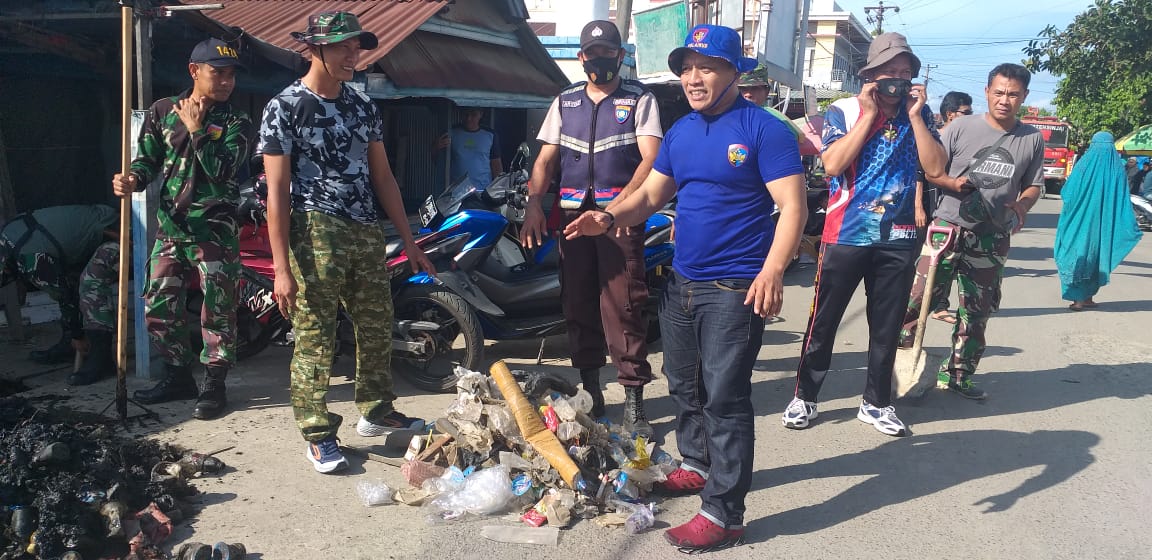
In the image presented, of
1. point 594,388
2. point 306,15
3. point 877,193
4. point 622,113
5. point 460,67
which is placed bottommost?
point 594,388

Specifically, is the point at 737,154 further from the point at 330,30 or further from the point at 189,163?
the point at 189,163

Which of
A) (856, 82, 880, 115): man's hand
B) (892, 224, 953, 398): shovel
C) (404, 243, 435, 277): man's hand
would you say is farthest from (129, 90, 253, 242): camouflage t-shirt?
(892, 224, 953, 398): shovel

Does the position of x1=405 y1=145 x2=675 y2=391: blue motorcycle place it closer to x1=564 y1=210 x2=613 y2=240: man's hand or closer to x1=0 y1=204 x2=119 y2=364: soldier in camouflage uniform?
x1=564 y1=210 x2=613 y2=240: man's hand

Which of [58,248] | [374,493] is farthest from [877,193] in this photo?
[58,248]

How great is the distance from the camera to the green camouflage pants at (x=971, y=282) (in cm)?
532

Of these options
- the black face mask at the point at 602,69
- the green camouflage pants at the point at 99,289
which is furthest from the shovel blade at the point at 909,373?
the green camouflage pants at the point at 99,289

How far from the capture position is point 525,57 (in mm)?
10781

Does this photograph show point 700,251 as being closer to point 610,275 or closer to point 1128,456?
point 610,275

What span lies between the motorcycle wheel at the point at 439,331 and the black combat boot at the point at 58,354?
2041 mm

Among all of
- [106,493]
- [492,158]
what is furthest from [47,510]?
[492,158]

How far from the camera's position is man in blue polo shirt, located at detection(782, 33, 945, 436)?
14.4ft

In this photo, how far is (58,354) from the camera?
17.2ft

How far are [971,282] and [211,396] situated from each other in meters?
4.57

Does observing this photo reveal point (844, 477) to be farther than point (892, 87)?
No
